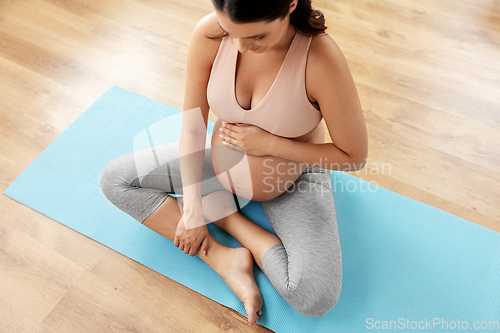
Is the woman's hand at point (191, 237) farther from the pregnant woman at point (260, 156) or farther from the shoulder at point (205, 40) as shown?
the shoulder at point (205, 40)

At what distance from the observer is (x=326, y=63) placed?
85 centimetres

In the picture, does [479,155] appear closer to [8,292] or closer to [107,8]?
[8,292]

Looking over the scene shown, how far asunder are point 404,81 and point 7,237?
190 centimetres

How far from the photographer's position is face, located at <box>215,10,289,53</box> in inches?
28.1

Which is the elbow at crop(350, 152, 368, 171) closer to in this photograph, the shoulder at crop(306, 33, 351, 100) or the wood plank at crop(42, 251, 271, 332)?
the shoulder at crop(306, 33, 351, 100)

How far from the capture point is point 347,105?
2.94ft

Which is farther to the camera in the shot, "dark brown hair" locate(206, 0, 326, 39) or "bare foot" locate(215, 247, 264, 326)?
"bare foot" locate(215, 247, 264, 326)

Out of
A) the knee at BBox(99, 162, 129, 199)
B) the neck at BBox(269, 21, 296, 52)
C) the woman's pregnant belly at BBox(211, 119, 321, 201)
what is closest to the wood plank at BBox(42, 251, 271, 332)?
the knee at BBox(99, 162, 129, 199)

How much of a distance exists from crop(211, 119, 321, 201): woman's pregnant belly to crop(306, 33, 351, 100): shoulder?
290 mm

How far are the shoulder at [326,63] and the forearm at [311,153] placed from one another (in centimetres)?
20

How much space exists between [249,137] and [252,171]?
13 cm

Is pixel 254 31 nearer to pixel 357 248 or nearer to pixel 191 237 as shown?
pixel 191 237

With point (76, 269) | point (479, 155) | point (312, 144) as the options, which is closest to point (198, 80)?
point (312, 144)

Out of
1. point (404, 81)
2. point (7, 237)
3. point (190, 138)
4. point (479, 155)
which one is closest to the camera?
point (190, 138)
